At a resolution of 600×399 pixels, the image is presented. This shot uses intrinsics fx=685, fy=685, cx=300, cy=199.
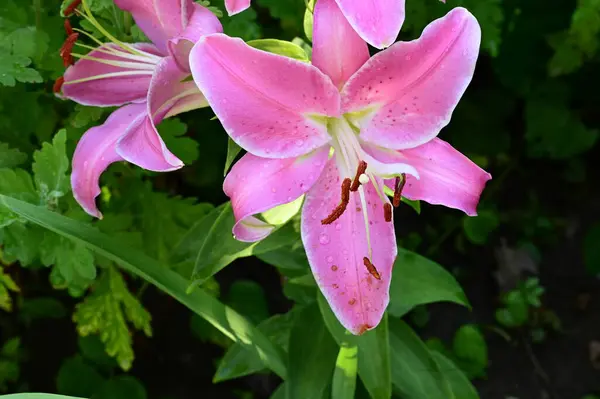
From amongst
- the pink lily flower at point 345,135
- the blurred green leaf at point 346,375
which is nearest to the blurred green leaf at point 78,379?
the blurred green leaf at point 346,375

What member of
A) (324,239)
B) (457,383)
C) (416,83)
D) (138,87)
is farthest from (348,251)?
(457,383)

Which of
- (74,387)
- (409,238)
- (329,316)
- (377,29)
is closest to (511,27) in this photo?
(409,238)

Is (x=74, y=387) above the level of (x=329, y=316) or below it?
below

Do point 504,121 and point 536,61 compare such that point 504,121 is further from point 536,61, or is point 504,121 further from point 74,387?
point 74,387

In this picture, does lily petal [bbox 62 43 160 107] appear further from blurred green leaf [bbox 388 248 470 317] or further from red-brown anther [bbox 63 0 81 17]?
blurred green leaf [bbox 388 248 470 317]

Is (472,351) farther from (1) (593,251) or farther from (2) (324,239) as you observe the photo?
(2) (324,239)

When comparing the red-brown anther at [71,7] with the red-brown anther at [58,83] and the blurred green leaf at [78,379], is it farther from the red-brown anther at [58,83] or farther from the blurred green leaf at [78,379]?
the blurred green leaf at [78,379]

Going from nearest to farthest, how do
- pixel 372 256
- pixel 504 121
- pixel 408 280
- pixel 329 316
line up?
pixel 372 256, pixel 329 316, pixel 408 280, pixel 504 121
